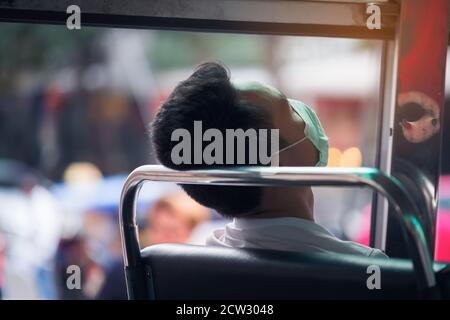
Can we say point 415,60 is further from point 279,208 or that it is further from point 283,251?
point 283,251

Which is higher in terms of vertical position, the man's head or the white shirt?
the man's head

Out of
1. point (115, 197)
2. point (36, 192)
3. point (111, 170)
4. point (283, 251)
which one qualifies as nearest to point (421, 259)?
point (283, 251)

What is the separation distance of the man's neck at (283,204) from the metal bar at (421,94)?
0.49 metres

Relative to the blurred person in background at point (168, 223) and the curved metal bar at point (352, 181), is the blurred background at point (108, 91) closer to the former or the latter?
the blurred person in background at point (168, 223)

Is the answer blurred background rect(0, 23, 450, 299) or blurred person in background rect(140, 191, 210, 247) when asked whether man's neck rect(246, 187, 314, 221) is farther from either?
blurred background rect(0, 23, 450, 299)

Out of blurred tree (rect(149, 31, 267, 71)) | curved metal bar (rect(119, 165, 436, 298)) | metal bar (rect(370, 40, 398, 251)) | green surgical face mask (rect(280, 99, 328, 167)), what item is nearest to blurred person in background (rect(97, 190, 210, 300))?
metal bar (rect(370, 40, 398, 251))

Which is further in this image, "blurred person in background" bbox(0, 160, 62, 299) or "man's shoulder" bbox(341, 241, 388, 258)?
"blurred person in background" bbox(0, 160, 62, 299)

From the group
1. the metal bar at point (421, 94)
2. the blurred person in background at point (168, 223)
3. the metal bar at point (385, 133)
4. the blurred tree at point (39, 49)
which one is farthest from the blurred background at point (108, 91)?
the metal bar at point (421, 94)

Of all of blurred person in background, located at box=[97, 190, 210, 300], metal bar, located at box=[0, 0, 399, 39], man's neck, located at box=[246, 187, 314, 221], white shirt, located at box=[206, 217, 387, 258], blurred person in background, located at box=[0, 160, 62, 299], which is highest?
metal bar, located at box=[0, 0, 399, 39]

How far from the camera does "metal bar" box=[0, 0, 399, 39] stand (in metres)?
2.13

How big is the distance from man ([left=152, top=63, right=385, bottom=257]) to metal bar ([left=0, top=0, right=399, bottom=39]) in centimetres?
38

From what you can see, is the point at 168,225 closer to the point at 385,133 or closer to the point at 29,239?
the point at 385,133

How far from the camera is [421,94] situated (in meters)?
2.14

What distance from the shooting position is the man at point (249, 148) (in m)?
1.71
